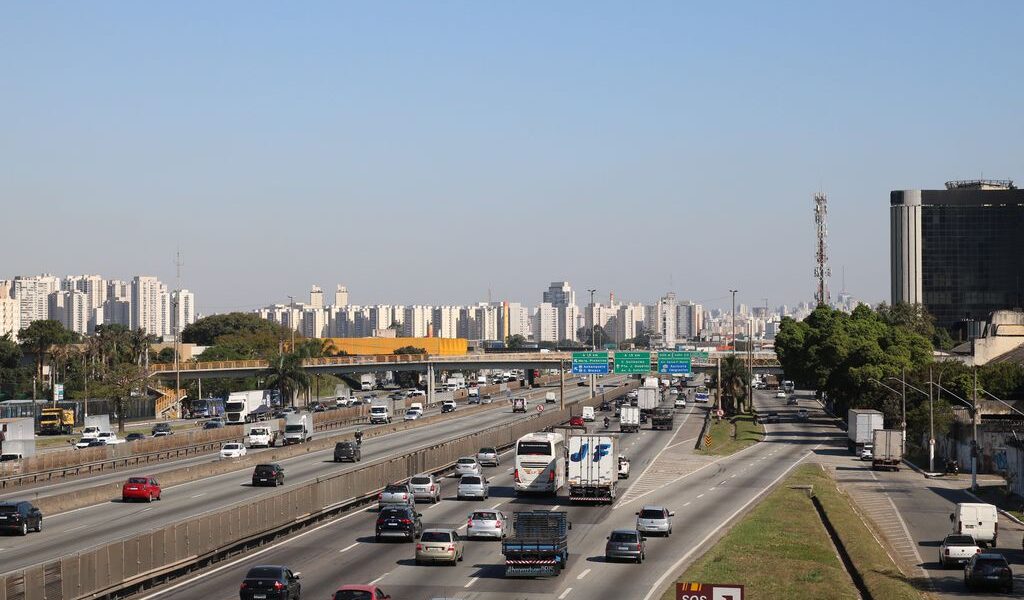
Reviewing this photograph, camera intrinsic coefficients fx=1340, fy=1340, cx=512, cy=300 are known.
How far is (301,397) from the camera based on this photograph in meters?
194

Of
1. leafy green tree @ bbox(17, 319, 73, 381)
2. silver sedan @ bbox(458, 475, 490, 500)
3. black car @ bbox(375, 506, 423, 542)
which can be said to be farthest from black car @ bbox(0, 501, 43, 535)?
leafy green tree @ bbox(17, 319, 73, 381)

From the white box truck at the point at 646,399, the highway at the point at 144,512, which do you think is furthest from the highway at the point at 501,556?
the white box truck at the point at 646,399

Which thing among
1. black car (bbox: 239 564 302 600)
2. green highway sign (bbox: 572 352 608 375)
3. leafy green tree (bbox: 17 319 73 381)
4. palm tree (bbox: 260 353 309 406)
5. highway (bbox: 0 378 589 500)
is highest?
leafy green tree (bbox: 17 319 73 381)

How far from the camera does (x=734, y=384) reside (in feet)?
500

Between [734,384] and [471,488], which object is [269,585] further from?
[734,384]

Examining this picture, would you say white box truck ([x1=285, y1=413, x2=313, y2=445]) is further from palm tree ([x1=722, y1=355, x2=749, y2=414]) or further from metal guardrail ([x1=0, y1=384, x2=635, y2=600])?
palm tree ([x1=722, y1=355, x2=749, y2=414])

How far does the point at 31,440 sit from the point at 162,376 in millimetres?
85573

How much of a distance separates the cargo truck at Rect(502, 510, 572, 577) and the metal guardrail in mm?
9817

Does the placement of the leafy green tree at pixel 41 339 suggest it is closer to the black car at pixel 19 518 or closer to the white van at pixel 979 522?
the black car at pixel 19 518

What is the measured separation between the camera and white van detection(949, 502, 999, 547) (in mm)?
54469

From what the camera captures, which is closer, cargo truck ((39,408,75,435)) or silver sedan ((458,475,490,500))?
silver sedan ((458,475,490,500))

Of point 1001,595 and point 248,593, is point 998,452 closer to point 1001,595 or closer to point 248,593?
point 1001,595

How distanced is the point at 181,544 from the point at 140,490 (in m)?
24.1

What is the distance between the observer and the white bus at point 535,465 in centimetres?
6719
